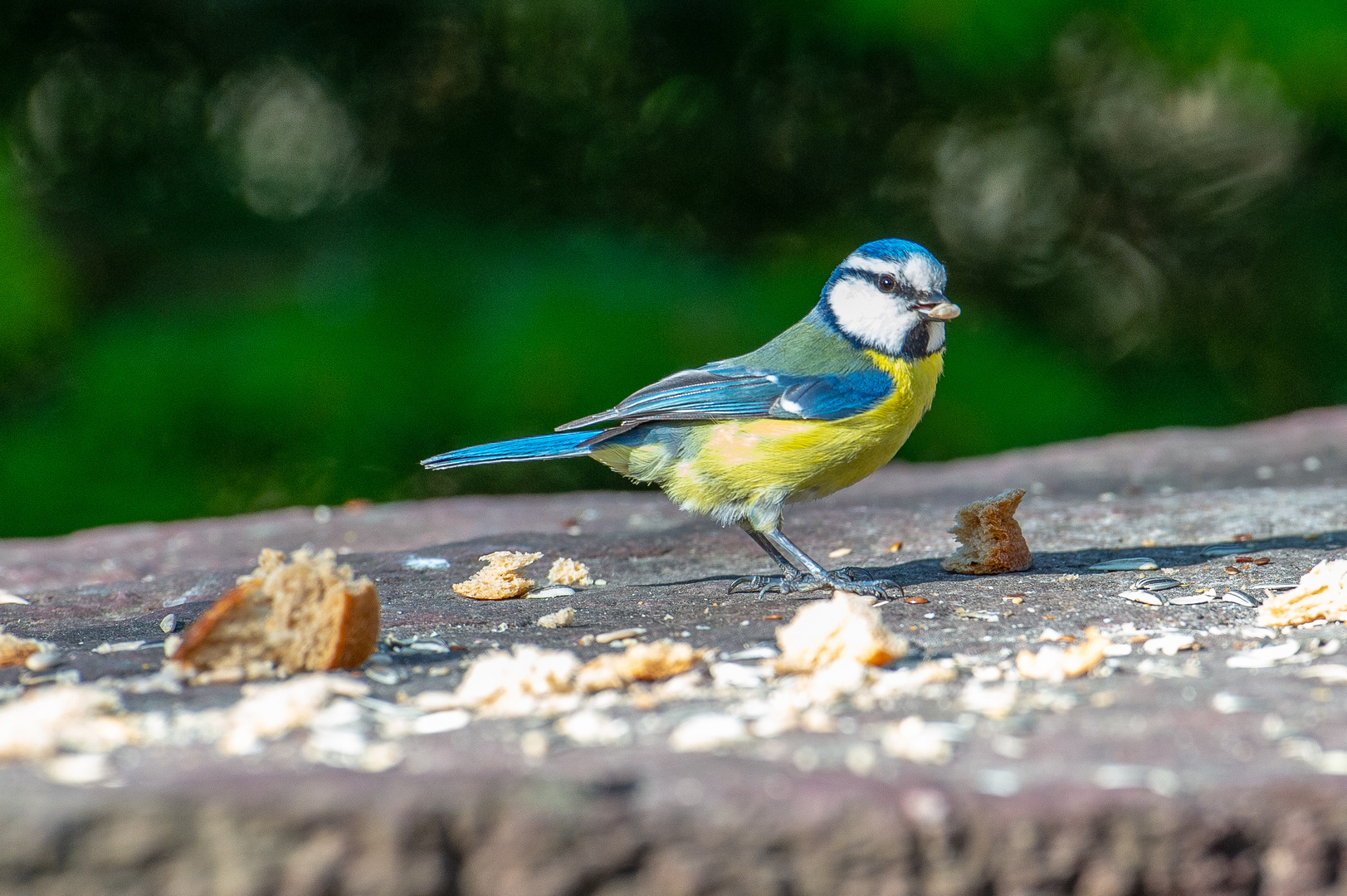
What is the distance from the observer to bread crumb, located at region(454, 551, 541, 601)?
290 cm

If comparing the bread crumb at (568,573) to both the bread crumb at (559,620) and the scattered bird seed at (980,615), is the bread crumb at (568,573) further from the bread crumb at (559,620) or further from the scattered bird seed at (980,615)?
the scattered bird seed at (980,615)

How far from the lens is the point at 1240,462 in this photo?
4.33 metres

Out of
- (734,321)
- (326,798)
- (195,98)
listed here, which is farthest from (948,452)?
(326,798)

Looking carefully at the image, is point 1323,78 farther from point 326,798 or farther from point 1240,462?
point 326,798

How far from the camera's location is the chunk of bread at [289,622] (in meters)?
2.04

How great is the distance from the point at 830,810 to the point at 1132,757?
1.30ft

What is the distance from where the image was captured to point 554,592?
2.98 m

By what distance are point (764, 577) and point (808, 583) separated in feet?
0.45

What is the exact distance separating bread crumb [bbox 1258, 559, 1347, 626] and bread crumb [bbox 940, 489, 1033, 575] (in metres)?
0.70

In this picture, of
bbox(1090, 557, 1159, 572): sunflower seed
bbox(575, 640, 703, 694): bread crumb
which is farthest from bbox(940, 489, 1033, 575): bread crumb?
bbox(575, 640, 703, 694): bread crumb

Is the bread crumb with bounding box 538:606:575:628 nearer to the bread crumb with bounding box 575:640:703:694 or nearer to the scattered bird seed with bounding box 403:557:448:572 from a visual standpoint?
the bread crumb with bounding box 575:640:703:694

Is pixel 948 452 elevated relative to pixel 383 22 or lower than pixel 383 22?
lower

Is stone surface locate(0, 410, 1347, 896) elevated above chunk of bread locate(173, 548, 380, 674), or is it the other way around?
chunk of bread locate(173, 548, 380, 674)

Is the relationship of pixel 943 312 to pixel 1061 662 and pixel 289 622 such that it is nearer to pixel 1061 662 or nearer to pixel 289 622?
pixel 1061 662
